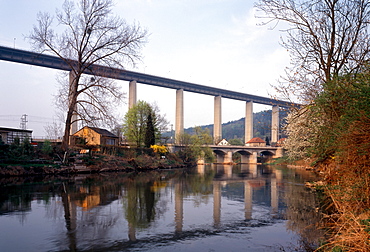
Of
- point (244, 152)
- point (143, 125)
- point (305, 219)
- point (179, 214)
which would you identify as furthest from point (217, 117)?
point (179, 214)

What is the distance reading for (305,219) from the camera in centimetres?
1120

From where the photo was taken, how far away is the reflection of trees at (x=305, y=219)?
8.53 meters

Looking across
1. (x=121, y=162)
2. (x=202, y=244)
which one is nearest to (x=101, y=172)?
(x=121, y=162)

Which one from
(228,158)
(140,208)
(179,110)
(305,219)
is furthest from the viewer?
(228,158)

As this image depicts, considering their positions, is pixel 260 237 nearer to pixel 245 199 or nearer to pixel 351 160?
pixel 351 160

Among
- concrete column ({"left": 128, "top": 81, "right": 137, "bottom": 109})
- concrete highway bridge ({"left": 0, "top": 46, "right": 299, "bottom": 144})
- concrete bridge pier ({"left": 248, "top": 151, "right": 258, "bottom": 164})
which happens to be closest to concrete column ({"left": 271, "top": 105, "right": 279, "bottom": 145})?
concrete highway bridge ({"left": 0, "top": 46, "right": 299, "bottom": 144})

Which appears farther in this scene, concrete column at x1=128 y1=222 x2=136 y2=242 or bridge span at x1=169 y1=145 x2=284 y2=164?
bridge span at x1=169 y1=145 x2=284 y2=164

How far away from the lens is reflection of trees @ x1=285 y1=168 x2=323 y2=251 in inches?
336

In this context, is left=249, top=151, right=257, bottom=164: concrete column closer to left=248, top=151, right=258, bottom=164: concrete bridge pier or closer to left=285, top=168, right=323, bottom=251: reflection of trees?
left=248, top=151, right=258, bottom=164: concrete bridge pier

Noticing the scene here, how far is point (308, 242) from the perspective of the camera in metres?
8.36

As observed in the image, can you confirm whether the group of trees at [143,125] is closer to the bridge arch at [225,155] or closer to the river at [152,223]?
the bridge arch at [225,155]

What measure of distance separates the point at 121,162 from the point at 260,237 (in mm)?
30979

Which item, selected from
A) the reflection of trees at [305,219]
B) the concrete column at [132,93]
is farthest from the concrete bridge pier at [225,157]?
the reflection of trees at [305,219]

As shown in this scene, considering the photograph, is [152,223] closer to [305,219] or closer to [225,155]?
[305,219]
